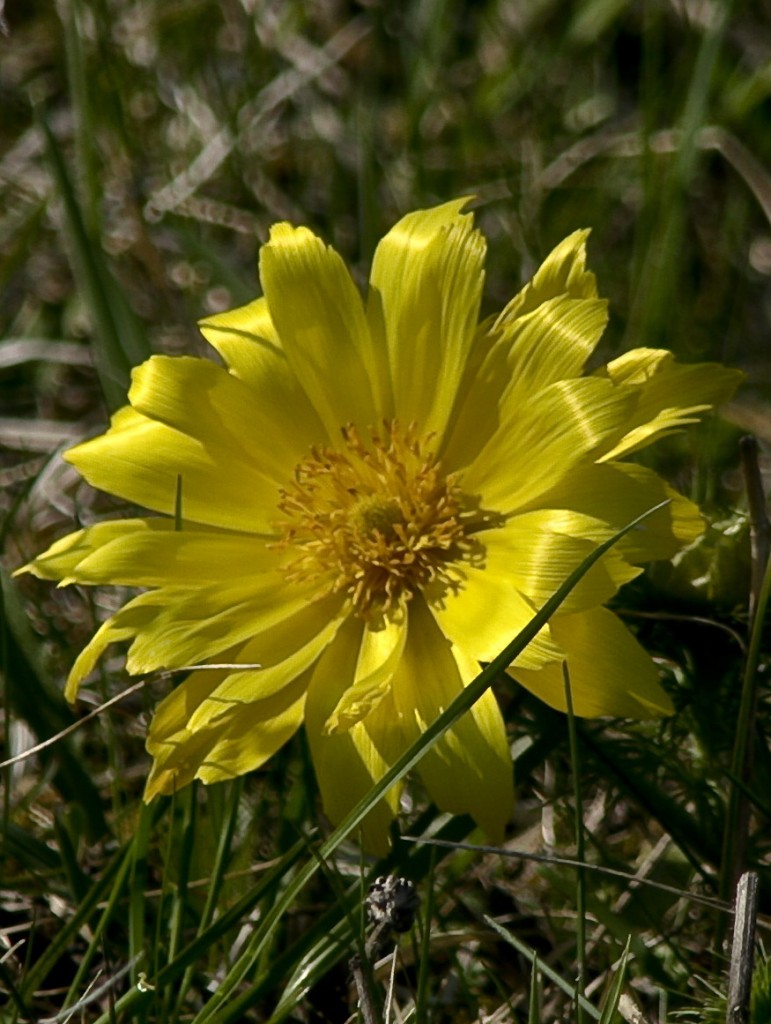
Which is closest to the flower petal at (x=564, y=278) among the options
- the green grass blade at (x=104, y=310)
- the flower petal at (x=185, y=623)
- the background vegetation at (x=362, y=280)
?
the background vegetation at (x=362, y=280)

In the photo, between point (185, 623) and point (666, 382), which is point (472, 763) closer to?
point (185, 623)

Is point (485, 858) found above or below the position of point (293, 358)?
below

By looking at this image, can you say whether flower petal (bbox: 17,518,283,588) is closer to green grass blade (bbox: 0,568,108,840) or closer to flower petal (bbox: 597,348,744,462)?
green grass blade (bbox: 0,568,108,840)

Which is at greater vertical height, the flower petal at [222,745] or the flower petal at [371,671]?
the flower petal at [371,671]

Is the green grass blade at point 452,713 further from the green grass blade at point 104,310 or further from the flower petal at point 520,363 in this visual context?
the green grass blade at point 104,310

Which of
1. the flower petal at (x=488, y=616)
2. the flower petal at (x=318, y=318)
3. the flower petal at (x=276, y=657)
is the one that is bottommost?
the flower petal at (x=276, y=657)

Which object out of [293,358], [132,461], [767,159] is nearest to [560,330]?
[293,358]

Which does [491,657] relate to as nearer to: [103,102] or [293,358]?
[293,358]

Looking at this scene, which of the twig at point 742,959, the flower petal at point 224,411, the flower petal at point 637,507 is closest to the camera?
the twig at point 742,959

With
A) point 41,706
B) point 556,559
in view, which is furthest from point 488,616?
point 41,706
